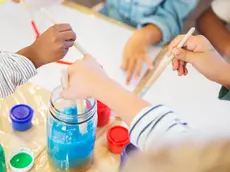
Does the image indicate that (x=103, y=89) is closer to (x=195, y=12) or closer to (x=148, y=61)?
(x=148, y=61)

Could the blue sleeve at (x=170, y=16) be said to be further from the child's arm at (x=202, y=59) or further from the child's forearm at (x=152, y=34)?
the child's arm at (x=202, y=59)

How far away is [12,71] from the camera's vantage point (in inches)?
28.5

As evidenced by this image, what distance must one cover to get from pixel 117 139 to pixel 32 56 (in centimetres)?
21

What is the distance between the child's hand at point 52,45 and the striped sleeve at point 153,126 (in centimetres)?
22

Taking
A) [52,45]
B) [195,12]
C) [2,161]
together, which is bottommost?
[195,12]

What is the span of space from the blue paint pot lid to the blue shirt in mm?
389

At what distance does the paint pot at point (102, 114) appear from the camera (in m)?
0.74

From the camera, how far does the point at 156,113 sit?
574 millimetres

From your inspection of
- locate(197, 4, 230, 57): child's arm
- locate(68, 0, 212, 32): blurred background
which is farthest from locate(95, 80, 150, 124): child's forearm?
locate(68, 0, 212, 32): blurred background

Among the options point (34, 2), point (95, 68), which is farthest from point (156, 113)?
point (34, 2)

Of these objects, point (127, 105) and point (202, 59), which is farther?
point (202, 59)

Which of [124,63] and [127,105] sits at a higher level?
[127,105]

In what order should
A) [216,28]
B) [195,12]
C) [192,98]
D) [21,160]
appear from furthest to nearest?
[195,12] → [216,28] → [192,98] → [21,160]

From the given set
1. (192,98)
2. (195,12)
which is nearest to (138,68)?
(192,98)
